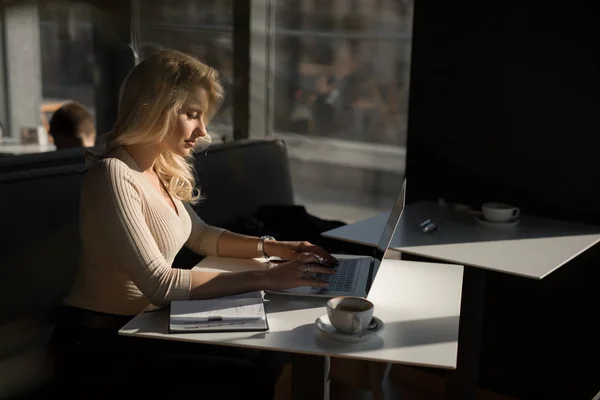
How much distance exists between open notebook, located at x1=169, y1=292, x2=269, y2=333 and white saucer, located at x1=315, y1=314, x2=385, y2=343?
0.12 meters

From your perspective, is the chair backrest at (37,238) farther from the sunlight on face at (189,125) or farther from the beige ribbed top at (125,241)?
the sunlight on face at (189,125)

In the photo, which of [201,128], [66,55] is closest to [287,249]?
[201,128]

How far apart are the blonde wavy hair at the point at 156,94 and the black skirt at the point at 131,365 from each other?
19.1 inches

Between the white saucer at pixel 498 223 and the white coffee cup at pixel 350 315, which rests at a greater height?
the white coffee cup at pixel 350 315

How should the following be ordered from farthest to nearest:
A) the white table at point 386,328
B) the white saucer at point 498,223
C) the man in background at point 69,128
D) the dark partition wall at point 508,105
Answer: the man in background at point 69,128
the dark partition wall at point 508,105
the white saucer at point 498,223
the white table at point 386,328

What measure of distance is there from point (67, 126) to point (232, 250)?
5.67 ft

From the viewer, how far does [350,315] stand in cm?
160

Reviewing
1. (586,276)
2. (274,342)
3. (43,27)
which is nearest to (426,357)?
(274,342)

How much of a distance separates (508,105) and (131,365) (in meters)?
1.85

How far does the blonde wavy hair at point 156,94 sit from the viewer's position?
1.96m

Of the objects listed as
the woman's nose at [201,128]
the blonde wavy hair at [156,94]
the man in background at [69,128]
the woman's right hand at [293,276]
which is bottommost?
the woman's right hand at [293,276]

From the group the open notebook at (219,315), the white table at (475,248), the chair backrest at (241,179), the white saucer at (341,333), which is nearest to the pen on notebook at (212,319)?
the open notebook at (219,315)

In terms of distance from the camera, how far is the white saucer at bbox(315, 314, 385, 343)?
1.60m

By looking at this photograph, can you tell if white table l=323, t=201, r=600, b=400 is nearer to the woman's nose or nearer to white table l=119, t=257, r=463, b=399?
white table l=119, t=257, r=463, b=399
